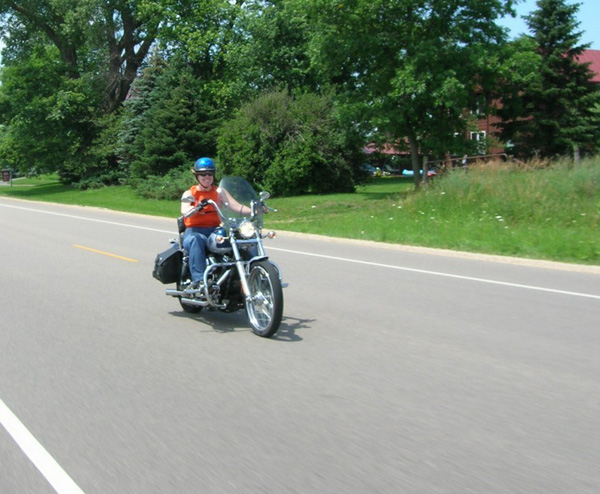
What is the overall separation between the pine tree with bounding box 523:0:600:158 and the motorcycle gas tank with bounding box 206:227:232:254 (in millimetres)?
38863

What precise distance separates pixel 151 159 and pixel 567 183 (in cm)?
2747

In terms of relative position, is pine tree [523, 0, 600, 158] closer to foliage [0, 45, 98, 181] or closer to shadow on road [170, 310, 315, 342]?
foliage [0, 45, 98, 181]

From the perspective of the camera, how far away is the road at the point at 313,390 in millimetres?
4203

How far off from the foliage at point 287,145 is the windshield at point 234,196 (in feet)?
87.6

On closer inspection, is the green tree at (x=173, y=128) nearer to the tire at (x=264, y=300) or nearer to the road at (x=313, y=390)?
the road at (x=313, y=390)

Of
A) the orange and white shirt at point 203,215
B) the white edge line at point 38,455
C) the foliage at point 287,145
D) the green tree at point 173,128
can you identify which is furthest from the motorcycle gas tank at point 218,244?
the green tree at point 173,128

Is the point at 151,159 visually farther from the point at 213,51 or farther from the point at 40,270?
the point at 40,270

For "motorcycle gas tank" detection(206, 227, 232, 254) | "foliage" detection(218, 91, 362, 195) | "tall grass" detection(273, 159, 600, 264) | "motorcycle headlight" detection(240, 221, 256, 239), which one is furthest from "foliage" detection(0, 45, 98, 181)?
"motorcycle headlight" detection(240, 221, 256, 239)

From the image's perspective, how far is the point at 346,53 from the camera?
31.2 metres

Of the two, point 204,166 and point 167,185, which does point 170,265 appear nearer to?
point 204,166

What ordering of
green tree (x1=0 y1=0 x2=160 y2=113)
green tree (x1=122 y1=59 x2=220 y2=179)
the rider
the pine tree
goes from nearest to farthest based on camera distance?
the rider < green tree (x1=122 y1=59 x2=220 y2=179) < the pine tree < green tree (x1=0 y1=0 x2=160 y2=113)

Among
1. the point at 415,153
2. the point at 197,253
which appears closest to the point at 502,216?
the point at 197,253

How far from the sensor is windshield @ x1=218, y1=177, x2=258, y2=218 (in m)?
8.13

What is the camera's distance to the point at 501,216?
17641 millimetres
